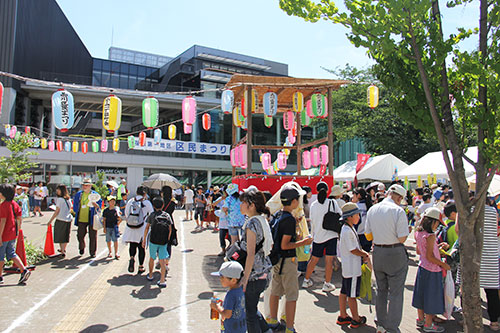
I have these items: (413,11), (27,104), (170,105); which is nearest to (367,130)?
(170,105)

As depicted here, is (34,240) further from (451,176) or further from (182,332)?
(451,176)

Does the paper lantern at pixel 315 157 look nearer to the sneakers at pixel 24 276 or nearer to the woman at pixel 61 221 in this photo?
the woman at pixel 61 221

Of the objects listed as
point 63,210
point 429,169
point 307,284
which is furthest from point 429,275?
point 429,169

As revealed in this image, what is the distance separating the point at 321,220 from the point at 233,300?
3281 mm

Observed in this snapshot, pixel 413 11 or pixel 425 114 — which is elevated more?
pixel 413 11

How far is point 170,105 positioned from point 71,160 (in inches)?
364

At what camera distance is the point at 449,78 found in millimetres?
3436

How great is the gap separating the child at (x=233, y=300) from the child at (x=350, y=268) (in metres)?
1.67

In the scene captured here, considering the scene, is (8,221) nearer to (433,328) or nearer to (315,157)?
(433,328)

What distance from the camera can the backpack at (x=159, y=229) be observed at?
5.88 m

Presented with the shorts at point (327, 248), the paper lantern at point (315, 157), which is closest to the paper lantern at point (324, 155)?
the paper lantern at point (315, 157)

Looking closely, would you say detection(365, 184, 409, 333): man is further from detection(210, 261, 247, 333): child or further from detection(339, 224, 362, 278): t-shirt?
detection(210, 261, 247, 333): child

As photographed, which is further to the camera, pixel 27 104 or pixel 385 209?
pixel 27 104

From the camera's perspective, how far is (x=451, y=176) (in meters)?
3.26
